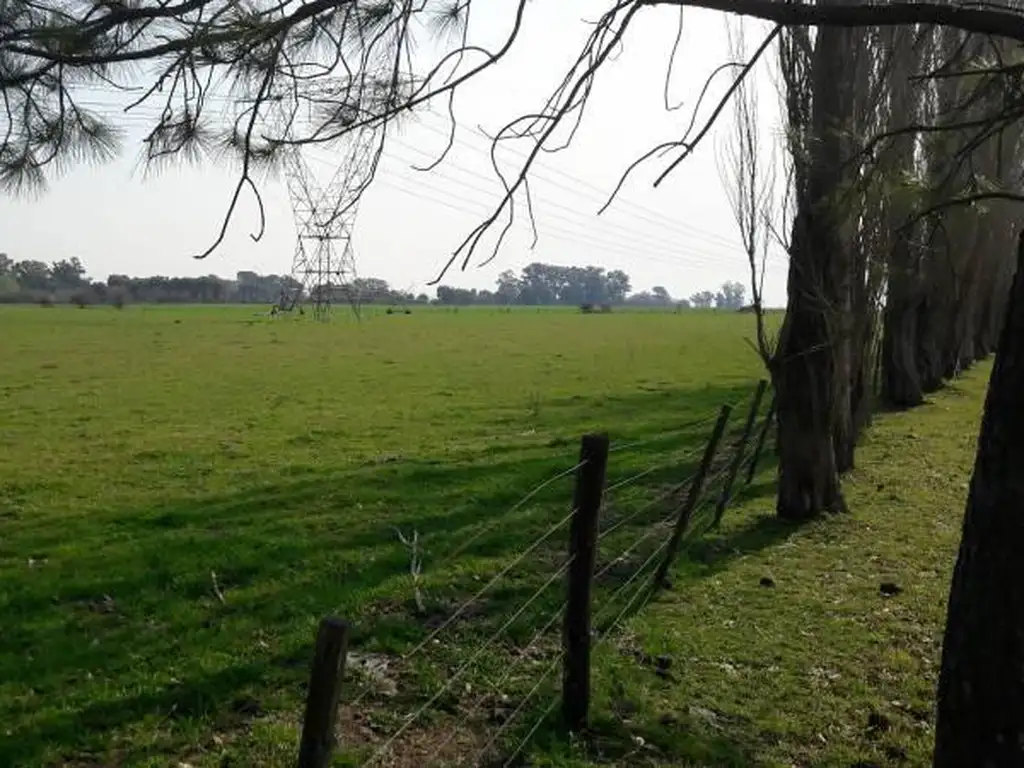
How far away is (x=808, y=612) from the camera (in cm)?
696

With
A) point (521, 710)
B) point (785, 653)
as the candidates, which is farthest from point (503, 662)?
point (785, 653)

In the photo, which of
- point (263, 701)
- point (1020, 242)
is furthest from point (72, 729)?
point (1020, 242)

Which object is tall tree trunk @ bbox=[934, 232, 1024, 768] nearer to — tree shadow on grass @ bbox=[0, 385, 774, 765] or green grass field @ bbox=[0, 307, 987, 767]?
green grass field @ bbox=[0, 307, 987, 767]

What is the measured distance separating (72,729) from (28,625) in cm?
177

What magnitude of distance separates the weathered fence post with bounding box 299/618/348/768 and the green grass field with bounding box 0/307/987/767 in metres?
2.02

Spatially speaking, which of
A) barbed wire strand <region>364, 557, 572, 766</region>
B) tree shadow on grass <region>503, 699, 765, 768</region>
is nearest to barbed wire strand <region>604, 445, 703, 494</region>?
barbed wire strand <region>364, 557, 572, 766</region>

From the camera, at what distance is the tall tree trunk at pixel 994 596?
11.3 feet

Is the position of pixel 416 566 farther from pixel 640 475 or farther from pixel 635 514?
pixel 640 475

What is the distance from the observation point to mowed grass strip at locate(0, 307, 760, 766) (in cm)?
508

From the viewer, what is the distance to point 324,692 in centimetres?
263

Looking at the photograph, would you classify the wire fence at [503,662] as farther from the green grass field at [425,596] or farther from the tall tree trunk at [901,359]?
the tall tree trunk at [901,359]

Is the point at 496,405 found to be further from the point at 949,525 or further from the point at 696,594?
the point at 696,594

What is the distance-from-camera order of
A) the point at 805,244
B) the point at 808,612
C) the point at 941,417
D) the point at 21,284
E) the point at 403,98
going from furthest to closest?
the point at 21,284, the point at 941,417, the point at 805,244, the point at 808,612, the point at 403,98

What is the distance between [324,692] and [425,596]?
4434mm
